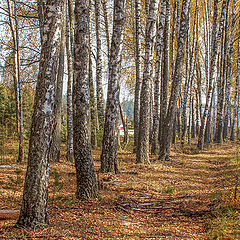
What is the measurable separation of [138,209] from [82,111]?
2558 millimetres

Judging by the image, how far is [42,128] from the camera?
4.22m

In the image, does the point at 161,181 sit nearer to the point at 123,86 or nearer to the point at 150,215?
the point at 150,215

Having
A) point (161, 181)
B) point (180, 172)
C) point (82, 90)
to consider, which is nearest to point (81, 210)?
point (82, 90)

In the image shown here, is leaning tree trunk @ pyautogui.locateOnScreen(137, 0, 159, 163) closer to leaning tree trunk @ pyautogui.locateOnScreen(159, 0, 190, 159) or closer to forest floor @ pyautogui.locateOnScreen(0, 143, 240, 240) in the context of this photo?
forest floor @ pyautogui.locateOnScreen(0, 143, 240, 240)

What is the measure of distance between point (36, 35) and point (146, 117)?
Result: 7.70 meters

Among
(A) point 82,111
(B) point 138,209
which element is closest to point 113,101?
(A) point 82,111

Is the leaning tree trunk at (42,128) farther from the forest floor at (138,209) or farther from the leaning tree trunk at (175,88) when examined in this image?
the leaning tree trunk at (175,88)

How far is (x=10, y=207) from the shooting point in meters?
→ 5.57

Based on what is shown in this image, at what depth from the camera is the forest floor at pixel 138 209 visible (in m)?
4.46

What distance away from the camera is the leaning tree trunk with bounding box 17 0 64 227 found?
4238 mm

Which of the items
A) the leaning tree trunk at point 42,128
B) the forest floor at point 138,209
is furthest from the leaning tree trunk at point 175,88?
the leaning tree trunk at point 42,128

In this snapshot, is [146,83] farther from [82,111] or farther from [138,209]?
[138,209]

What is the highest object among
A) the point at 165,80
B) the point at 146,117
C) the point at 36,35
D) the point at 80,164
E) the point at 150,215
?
the point at 36,35

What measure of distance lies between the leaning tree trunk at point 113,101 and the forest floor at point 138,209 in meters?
0.59
